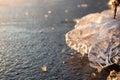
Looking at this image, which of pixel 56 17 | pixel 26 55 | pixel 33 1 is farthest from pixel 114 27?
pixel 33 1

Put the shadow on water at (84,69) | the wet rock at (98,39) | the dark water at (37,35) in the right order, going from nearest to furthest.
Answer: the shadow on water at (84,69)
the dark water at (37,35)
the wet rock at (98,39)

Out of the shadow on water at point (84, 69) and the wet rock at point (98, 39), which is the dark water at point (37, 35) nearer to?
the shadow on water at point (84, 69)

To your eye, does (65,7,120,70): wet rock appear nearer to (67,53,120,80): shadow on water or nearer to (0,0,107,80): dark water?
(67,53,120,80): shadow on water

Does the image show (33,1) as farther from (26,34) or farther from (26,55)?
(26,55)

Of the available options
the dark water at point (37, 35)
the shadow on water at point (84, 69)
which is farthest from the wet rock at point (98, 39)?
the dark water at point (37, 35)

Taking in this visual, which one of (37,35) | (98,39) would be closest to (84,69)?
(98,39)
